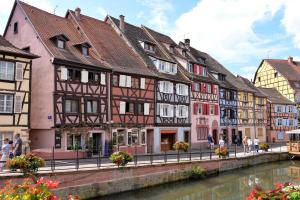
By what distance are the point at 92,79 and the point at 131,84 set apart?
→ 4.76 m

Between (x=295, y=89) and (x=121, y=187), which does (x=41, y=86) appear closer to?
(x=121, y=187)

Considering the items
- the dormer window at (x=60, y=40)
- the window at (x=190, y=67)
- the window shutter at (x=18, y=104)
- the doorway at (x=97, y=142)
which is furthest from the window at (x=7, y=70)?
the window at (x=190, y=67)

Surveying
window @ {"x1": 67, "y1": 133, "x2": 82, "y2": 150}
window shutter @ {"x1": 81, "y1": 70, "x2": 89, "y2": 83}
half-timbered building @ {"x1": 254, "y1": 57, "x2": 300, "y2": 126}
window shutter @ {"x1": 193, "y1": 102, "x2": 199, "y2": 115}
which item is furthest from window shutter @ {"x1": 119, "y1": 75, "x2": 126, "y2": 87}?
half-timbered building @ {"x1": 254, "y1": 57, "x2": 300, "y2": 126}

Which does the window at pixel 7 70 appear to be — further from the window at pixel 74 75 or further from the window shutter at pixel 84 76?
the window shutter at pixel 84 76

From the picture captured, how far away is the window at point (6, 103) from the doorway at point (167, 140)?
17163 mm

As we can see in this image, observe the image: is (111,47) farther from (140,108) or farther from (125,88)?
(140,108)

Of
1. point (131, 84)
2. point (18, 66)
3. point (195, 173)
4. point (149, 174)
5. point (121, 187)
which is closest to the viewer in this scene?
point (121, 187)

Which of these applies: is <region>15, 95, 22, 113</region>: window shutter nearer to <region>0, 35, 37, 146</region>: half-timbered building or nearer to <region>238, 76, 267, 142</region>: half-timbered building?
<region>0, 35, 37, 146</region>: half-timbered building

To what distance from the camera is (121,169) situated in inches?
813

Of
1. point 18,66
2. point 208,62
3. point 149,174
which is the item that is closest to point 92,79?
point 18,66

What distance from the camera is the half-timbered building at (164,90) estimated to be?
119 ft

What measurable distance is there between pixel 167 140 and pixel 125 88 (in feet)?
29.6

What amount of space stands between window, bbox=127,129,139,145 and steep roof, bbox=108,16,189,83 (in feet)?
21.3

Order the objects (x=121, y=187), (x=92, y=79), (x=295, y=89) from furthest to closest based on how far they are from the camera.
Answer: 1. (x=295, y=89)
2. (x=92, y=79)
3. (x=121, y=187)
